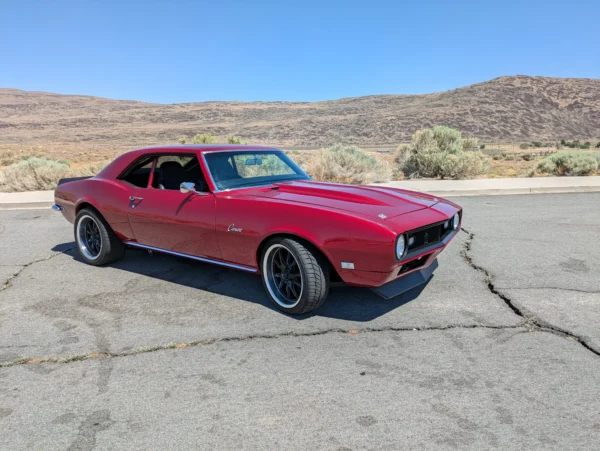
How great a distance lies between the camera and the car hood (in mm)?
4004

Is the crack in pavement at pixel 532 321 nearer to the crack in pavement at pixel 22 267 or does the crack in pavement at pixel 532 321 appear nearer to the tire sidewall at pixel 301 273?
the tire sidewall at pixel 301 273

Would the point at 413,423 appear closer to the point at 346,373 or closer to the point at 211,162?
the point at 346,373

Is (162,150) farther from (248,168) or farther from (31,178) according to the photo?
(31,178)

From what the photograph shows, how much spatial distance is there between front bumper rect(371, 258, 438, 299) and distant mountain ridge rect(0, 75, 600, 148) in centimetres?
5364

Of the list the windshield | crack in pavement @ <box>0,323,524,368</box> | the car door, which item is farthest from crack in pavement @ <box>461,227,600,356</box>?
the car door

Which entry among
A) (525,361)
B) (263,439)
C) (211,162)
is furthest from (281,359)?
(211,162)

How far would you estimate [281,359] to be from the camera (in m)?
3.39

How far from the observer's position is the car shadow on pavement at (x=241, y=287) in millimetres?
4219

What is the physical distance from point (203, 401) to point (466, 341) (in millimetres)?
1942

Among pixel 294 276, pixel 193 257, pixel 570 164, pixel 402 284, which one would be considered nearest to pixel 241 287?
pixel 193 257

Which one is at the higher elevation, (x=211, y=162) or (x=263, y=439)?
(x=211, y=162)

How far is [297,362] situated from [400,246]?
46.0 inches

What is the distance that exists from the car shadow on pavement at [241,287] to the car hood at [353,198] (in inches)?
27.1

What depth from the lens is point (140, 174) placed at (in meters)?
5.51
